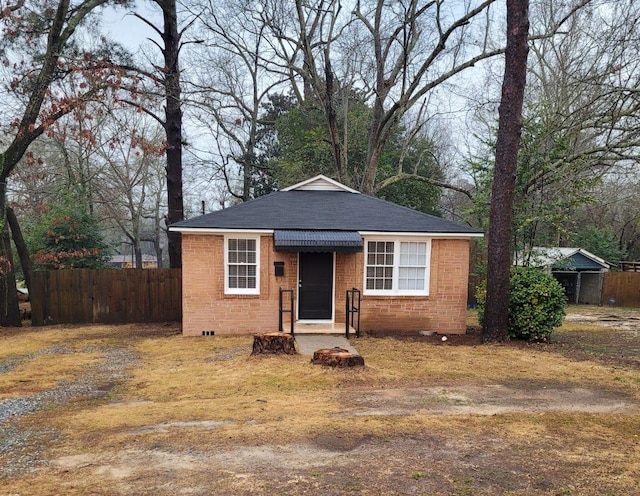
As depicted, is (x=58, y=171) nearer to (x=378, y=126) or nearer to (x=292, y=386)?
(x=378, y=126)

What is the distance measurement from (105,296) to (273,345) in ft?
24.0

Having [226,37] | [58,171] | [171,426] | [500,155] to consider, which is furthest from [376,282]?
[58,171]

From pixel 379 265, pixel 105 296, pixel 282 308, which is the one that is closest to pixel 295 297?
pixel 282 308

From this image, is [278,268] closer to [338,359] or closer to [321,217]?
[321,217]

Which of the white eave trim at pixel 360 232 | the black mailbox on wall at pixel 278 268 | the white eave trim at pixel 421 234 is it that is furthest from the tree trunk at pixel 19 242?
the white eave trim at pixel 421 234

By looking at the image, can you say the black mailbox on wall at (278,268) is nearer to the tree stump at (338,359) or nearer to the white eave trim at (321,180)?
the white eave trim at (321,180)

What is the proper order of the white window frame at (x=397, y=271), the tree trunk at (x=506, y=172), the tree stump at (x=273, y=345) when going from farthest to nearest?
1. the white window frame at (x=397, y=271)
2. the tree trunk at (x=506, y=172)
3. the tree stump at (x=273, y=345)

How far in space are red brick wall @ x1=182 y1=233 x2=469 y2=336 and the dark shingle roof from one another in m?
0.39

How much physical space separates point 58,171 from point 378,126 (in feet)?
62.2

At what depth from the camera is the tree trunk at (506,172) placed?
32.3 feet

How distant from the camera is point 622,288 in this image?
21.5 meters

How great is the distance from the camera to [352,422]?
17.2 feet

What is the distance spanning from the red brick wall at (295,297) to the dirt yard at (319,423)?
1.68 metres

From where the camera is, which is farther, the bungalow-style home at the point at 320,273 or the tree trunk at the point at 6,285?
the tree trunk at the point at 6,285
